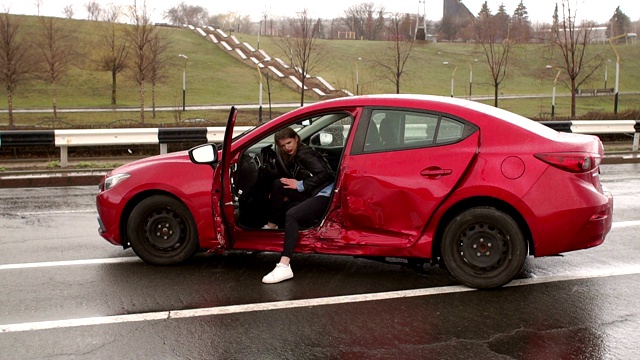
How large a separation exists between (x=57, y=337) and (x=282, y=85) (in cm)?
6698

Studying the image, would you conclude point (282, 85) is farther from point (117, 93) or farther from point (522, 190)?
point (522, 190)

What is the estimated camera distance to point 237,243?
6.18m

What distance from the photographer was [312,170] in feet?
20.1

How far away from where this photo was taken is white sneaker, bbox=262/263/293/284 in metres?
5.90

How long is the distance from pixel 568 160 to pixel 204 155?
123 inches

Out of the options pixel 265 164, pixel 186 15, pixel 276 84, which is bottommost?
pixel 265 164

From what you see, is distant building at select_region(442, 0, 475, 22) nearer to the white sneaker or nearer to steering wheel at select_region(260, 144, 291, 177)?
steering wheel at select_region(260, 144, 291, 177)

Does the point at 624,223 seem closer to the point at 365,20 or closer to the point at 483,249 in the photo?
the point at 483,249

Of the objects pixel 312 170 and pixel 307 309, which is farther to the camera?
pixel 312 170

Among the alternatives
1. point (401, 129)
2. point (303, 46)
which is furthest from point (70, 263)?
point (303, 46)

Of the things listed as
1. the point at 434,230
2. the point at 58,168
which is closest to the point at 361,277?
the point at 434,230

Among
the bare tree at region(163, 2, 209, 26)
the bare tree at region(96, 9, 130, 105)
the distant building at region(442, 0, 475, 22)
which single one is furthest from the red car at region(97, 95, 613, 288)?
the bare tree at region(163, 2, 209, 26)

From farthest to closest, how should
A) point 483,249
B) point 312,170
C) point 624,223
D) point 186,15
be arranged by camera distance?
point 186,15
point 624,223
point 312,170
point 483,249

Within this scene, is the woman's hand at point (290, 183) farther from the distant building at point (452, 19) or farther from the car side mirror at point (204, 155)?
the distant building at point (452, 19)
